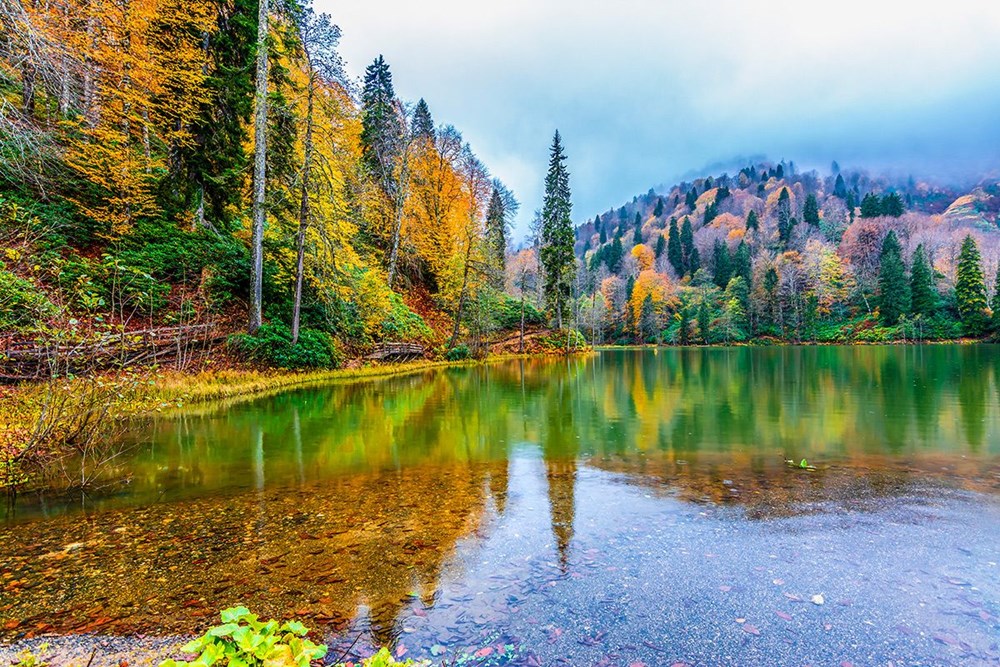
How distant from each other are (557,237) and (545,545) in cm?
4179

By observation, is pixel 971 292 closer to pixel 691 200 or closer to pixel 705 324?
pixel 705 324

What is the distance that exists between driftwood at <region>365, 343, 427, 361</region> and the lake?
13417mm

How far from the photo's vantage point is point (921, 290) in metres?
60.1

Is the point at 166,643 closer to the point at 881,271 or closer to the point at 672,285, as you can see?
the point at 881,271

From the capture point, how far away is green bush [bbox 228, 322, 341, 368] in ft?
51.3

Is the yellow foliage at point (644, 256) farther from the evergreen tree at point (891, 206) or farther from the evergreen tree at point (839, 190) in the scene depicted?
the evergreen tree at point (839, 190)

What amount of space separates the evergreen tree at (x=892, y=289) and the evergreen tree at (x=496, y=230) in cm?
5327

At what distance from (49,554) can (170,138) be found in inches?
680

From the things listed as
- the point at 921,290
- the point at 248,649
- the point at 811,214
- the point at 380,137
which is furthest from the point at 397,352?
the point at 811,214

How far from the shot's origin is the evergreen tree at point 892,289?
6102 centimetres

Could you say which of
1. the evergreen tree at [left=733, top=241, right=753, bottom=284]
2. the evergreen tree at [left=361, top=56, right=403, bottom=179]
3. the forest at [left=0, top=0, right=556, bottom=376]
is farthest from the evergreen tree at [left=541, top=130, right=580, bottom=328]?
the evergreen tree at [left=733, top=241, right=753, bottom=284]

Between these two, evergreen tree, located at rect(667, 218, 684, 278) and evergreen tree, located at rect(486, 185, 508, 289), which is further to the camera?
evergreen tree, located at rect(667, 218, 684, 278)

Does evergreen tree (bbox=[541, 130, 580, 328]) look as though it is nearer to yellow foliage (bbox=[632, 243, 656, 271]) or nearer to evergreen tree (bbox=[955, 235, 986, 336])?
evergreen tree (bbox=[955, 235, 986, 336])

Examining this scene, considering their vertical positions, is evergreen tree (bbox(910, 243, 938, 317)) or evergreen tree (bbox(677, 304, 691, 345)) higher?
evergreen tree (bbox(910, 243, 938, 317))
